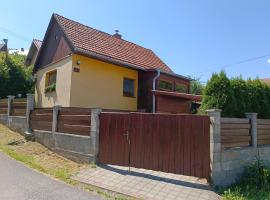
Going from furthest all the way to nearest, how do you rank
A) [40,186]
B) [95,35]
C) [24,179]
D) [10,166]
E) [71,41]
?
[95,35] < [71,41] < [10,166] < [24,179] < [40,186]

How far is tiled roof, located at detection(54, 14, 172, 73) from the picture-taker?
619 inches

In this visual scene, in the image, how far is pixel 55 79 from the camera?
55.7ft

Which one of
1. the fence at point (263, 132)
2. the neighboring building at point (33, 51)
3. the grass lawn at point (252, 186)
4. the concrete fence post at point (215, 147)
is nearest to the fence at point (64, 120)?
the concrete fence post at point (215, 147)

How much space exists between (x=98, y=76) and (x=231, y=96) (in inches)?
318

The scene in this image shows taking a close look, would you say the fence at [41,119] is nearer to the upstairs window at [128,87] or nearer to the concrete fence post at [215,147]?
the upstairs window at [128,87]

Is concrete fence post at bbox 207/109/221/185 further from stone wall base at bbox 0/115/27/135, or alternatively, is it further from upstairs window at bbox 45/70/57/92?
upstairs window at bbox 45/70/57/92

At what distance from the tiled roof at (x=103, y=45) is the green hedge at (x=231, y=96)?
748 centimetres

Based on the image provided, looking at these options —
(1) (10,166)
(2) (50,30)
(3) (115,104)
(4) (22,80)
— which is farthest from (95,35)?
(1) (10,166)

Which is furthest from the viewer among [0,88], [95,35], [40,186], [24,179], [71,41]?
[0,88]

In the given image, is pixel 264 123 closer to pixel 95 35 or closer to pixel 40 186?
pixel 40 186

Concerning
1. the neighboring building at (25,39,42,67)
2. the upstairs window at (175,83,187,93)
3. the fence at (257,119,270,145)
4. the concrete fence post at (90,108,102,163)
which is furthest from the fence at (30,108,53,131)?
the neighboring building at (25,39,42,67)

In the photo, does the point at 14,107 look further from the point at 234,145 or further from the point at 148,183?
the point at 234,145

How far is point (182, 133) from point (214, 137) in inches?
35.0

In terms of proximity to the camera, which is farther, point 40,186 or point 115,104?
point 115,104
